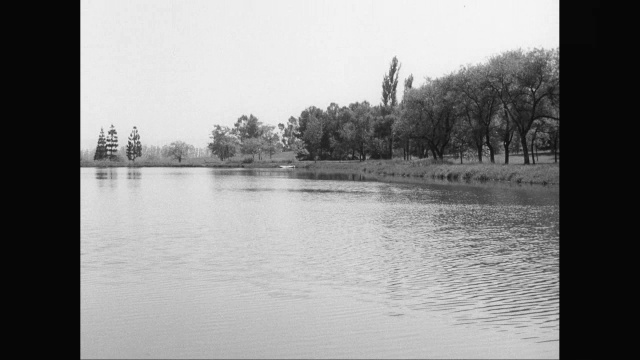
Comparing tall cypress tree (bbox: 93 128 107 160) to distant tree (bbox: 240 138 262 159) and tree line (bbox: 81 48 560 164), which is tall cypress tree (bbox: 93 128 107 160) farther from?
tree line (bbox: 81 48 560 164)

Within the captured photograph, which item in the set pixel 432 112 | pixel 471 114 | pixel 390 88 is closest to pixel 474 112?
pixel 471 114

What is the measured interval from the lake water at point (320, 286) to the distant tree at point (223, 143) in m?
108

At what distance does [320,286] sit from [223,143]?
121 meters

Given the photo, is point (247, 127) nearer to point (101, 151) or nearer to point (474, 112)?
point (101, 151)

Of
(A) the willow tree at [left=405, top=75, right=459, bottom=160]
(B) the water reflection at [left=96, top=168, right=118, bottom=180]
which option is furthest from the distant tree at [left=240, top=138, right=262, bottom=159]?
(A) the willow tree at [left=405, top=75, right=459, bottom=160]

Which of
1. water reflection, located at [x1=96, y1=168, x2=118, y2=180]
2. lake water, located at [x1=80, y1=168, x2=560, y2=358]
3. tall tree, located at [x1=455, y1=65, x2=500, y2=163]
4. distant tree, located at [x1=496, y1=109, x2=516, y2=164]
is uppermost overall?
tall tree, located at [x1=455, y1=65, x2=500, y2=163]

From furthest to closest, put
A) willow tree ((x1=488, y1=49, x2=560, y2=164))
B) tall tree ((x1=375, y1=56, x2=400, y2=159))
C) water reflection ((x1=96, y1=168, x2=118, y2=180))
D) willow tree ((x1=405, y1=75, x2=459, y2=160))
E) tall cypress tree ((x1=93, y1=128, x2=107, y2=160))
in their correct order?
1. tall cypress tree ((x1=93, y1=128, x2=107, y2=160))
2. tall tree ((x1=375, y1=56, x2=400, y2=159))
3. water reflection ((x1=96, y1=168, x2=118, y2=180))
4. willow tree ((x1=405, y1=75, x2=459, y2=160))
5. willow tree ((x1=488, y1=49, x2=560, y2=164))

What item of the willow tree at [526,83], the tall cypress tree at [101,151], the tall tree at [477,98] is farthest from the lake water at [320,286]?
the tall cypress tree at [101,151]

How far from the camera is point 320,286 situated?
474 inches

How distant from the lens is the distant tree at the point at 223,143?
5182 inches

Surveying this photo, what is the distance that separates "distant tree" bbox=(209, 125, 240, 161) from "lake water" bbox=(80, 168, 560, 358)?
10758cm

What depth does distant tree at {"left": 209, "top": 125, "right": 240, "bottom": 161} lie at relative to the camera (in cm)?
13162
